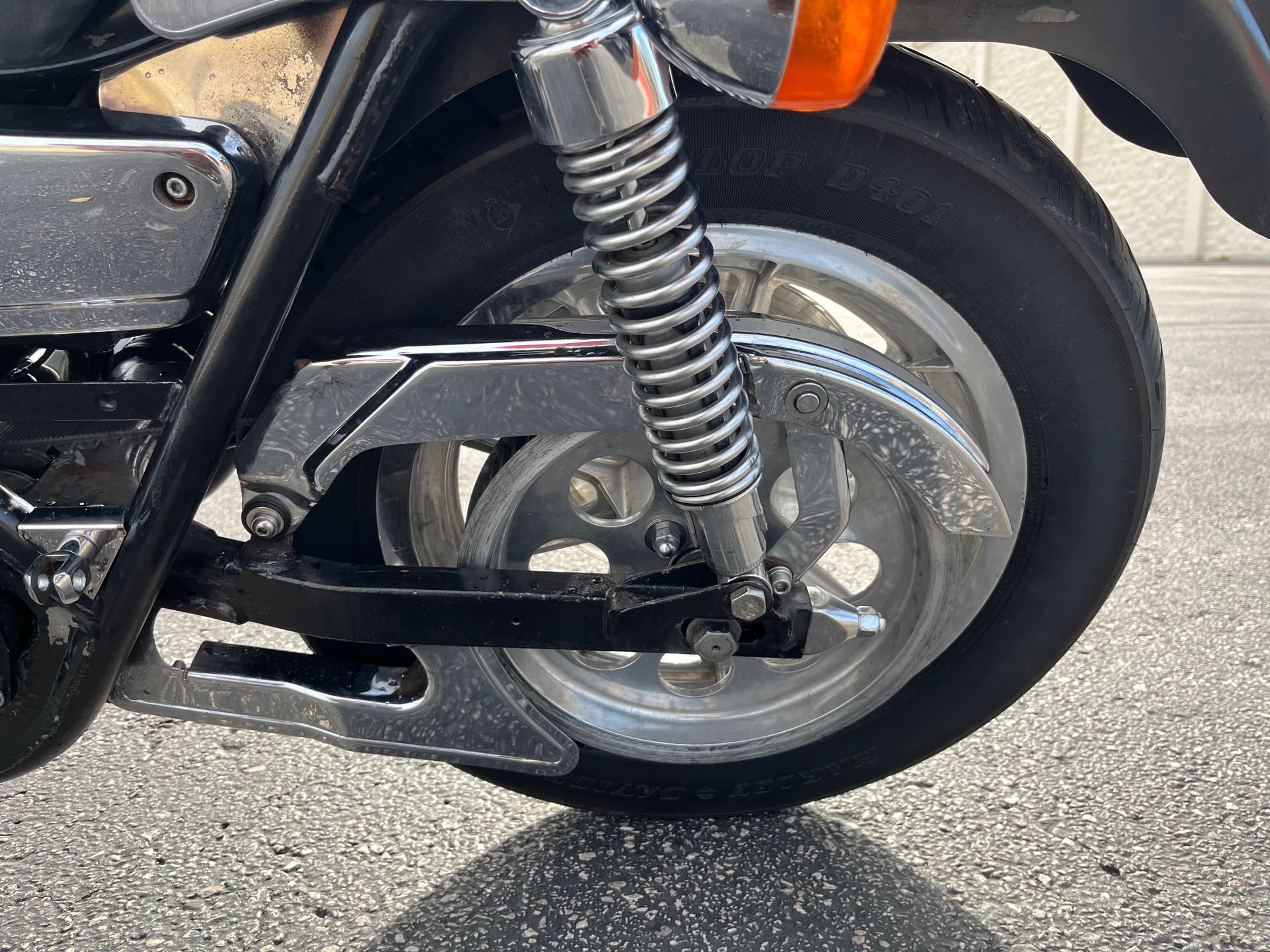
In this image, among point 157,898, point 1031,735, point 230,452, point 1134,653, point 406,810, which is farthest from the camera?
point 1134,653

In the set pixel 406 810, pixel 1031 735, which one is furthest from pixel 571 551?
pixel 1031 735

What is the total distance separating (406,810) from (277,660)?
1.22 feet

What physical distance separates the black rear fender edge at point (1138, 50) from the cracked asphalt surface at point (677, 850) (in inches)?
33.2

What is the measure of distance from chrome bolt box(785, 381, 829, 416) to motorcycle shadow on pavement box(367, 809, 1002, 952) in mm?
627

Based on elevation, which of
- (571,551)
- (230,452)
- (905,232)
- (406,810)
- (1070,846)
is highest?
(905,232)

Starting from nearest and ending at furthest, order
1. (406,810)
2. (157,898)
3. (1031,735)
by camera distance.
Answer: (157,898) < (406,810) < (1031,735)

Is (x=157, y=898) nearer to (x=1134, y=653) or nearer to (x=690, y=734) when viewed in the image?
(x=690, y=734)

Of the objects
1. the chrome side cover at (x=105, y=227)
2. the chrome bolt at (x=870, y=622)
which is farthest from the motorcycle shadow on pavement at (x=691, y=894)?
the chrome side cover at (x=105, y=227)

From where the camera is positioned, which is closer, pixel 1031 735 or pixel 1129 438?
pixel 1129 438

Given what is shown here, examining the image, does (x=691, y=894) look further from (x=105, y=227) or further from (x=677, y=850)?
(x=105, y=227)

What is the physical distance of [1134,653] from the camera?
171 cm

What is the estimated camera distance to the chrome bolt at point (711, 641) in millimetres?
987

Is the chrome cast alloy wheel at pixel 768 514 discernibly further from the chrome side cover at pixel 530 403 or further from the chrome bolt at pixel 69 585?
the chrome bolt at pixel 69 585

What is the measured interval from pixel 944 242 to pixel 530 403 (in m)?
0.46
